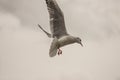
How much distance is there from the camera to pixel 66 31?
12.3m

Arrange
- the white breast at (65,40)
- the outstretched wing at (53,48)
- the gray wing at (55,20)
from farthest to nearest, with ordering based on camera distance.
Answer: the gray wing at (55,20) < the white breast at (65,40) < the outstretched wing at (53,48)

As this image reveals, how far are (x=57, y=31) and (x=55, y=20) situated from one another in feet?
2.40

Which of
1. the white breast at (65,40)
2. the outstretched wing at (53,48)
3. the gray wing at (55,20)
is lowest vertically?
the outstretched wing at (53,48)

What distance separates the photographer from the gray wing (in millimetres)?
11883

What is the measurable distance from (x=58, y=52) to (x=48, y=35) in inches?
92.1

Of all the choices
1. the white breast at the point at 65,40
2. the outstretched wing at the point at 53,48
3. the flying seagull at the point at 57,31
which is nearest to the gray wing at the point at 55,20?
the flying seagull at the point at 57,31

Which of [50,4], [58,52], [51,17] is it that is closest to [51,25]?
[51,17]

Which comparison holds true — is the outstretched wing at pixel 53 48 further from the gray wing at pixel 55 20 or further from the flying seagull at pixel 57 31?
the gray wing at pixel 55 20

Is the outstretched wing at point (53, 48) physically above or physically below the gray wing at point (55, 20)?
below

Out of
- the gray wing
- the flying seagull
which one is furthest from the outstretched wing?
the gray wing

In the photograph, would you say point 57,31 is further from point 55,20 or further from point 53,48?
point 53,48

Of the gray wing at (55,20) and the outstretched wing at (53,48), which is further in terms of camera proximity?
the gray wing at (55,20)

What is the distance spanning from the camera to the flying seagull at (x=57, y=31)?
1056 centimetres

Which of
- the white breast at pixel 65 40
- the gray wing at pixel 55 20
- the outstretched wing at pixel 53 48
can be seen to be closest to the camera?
the outstretched wing at pixel 53 48
